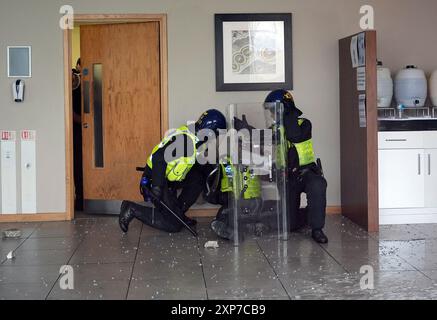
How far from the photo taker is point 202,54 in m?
8.00

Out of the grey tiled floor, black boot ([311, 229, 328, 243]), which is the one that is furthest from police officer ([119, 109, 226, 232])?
black boot ([311, 229, 328, 243])

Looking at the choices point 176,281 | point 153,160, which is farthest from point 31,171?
point 176,281

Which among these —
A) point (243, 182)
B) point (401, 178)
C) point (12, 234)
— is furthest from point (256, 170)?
point (12, 234)

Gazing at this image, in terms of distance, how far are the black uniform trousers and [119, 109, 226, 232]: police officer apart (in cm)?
88

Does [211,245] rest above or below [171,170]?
below

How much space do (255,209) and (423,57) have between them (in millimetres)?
2717

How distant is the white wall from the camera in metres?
7.90

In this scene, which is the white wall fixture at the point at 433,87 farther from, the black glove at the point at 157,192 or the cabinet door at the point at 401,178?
the black glove at the point at 157,192

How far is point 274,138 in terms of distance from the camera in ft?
22.2

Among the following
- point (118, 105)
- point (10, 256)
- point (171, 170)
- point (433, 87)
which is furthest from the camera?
point (118, 105)

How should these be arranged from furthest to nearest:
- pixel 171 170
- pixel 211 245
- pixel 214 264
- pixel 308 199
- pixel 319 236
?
pixel 171 170, pixel 308 199, pixel 319 236, pixel 211 245, pixel 214 264

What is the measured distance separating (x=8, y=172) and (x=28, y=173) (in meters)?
0.21

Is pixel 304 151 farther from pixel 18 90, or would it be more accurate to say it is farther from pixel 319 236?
pixel 18 90

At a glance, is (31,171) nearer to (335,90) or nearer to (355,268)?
(335,90)
